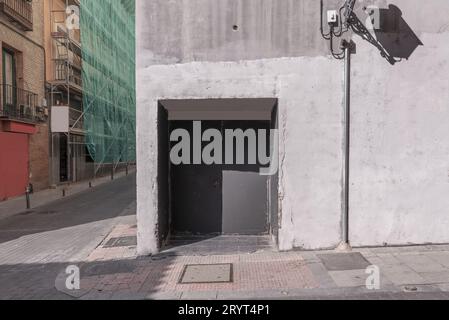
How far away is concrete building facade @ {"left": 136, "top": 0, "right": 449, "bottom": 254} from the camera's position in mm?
8000

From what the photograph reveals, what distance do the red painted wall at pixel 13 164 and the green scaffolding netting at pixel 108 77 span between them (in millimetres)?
5683

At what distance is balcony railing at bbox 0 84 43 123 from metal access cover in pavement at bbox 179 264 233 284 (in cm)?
1400

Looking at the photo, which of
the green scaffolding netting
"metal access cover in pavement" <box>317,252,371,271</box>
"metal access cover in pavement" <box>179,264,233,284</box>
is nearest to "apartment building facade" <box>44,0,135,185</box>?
the green scaffolding netting

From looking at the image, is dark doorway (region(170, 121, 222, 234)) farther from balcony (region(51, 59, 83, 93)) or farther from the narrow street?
balcony (region(51, 59, 83, 93))

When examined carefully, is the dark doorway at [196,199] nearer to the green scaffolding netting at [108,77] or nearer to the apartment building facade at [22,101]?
the apartment building facade at [22,101]

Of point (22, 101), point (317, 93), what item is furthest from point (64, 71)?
point (317, 93)

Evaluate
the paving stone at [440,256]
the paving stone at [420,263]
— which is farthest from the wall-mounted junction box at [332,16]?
the paving stone at [440,256]

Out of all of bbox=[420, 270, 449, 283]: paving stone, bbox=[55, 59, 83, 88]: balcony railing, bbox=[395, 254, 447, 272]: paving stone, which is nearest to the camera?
bbox=[420, 270, 449, 283]: paving stone

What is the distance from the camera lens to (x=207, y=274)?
6.89 m

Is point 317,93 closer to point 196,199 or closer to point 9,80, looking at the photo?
point 196,199

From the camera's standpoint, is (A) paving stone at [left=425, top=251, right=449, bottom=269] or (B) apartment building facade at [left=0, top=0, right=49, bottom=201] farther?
(B) apartment building facade at [left=0, top=0, right=49, bottom=201]

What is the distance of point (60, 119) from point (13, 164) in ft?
15.4

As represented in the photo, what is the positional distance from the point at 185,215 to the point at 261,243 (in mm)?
1694

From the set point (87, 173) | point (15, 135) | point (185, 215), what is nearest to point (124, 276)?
point (185, 215)
